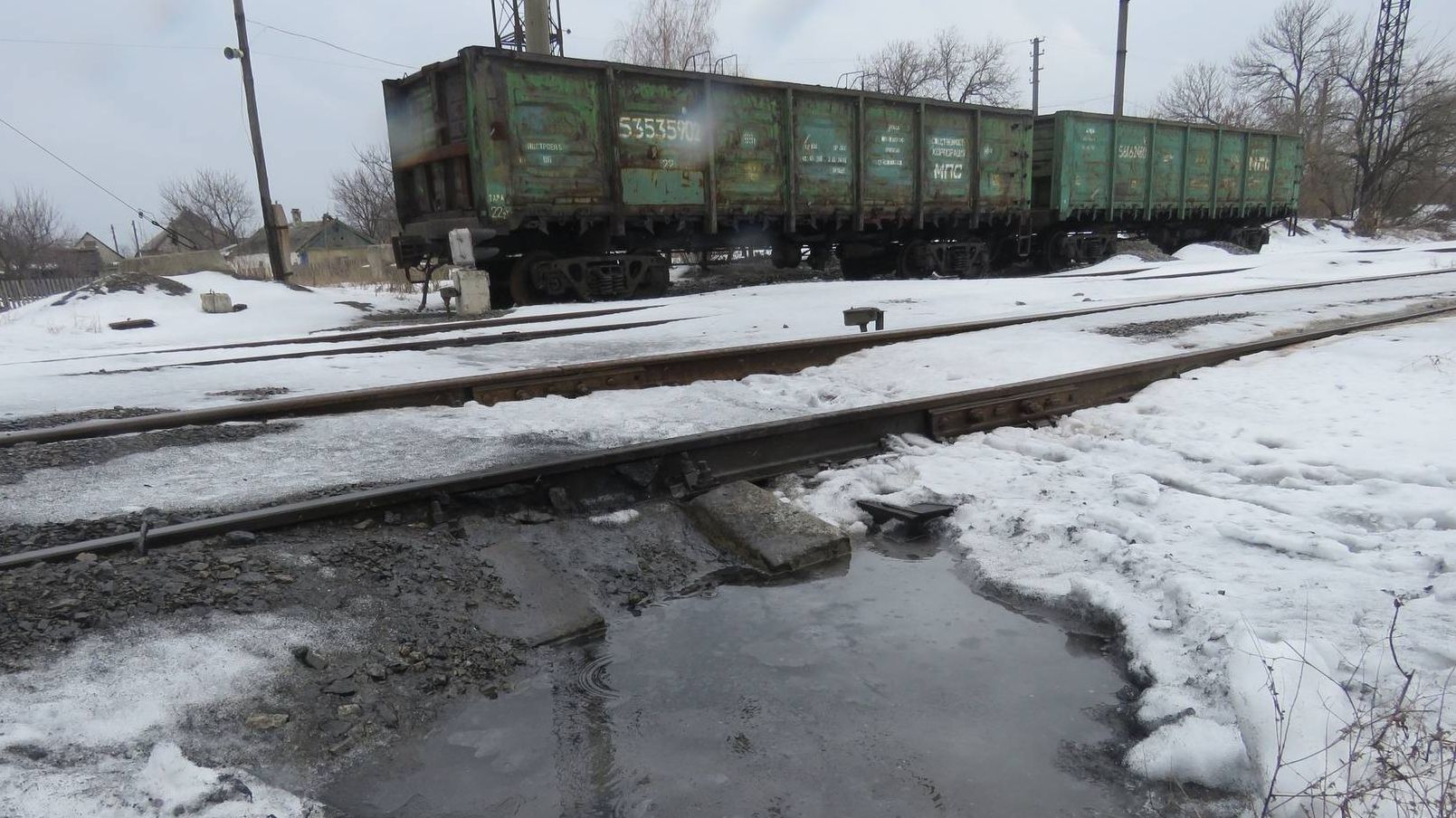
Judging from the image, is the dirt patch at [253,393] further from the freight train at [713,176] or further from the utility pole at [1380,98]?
the utility pole at [1380,98]

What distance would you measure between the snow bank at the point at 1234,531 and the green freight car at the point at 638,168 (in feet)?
28.7

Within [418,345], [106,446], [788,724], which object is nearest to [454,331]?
[418,345]

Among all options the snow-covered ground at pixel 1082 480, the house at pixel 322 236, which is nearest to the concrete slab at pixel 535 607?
the snow-covered ground at pixel 1082 480

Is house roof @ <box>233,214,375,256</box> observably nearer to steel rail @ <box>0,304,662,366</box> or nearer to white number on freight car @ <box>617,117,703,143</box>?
white number on freight car @ <box>617,117,703,143</box>

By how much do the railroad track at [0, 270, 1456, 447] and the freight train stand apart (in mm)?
6379

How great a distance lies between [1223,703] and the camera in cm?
203

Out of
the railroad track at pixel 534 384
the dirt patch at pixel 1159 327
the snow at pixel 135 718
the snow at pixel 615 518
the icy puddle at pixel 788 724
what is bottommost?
the icy puddle at pixel 788 724

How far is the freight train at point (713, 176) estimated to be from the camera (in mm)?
11344

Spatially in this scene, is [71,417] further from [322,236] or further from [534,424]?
[322,236]

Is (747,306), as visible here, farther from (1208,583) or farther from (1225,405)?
(1208,583)

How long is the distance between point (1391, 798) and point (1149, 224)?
22077mm

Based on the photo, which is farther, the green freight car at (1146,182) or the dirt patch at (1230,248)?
the dirt patch at (1230,248)

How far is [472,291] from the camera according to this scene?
442 inches

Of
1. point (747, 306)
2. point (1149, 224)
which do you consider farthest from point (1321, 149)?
point (747, 306)
